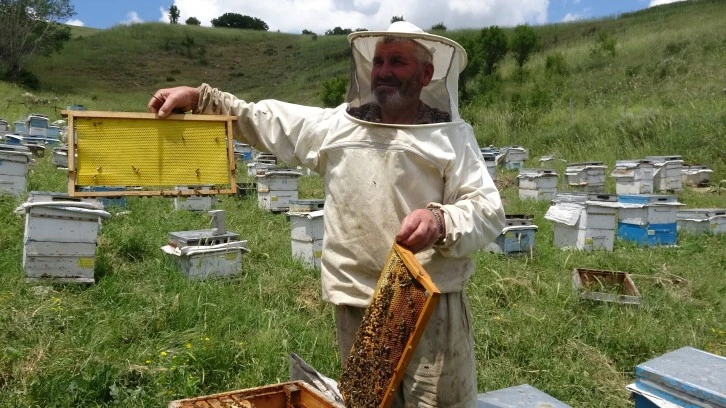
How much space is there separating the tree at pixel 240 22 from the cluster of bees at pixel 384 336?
261 ft

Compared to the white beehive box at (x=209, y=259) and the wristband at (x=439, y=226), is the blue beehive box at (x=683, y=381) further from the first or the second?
the white beehive box at (x=209, y=259)

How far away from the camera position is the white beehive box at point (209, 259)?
484 cm

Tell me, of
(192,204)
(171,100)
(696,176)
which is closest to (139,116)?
(171,100)

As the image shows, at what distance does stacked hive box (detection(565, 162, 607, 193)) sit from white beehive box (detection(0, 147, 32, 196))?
8609mm

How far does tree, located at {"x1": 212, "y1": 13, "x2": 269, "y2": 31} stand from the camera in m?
77.2

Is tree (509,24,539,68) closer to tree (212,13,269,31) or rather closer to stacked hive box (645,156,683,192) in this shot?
stacked hive box (645,156,683,192)

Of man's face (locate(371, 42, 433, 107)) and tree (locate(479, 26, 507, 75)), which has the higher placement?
tree (locate(479, 26, 507, 75))

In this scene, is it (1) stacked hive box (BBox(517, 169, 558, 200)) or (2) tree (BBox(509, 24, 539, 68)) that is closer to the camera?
(1) stacked hive box (BBox(517, 169, 558, 200))

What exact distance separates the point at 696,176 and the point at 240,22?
2895 inches

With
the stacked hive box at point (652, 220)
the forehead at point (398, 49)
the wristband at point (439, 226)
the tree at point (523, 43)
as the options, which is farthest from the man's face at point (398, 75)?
the tree at point (523, 43)

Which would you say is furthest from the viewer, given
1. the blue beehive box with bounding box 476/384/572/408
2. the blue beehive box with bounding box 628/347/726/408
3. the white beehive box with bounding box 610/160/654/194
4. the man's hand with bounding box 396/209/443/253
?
the white beehive box with bounding box 610/160/654/194

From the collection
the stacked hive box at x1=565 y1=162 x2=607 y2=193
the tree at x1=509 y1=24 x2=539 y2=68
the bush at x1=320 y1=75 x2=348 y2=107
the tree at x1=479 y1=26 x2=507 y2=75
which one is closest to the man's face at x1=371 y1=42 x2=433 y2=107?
the stacked hive box at x1=565 y1=162 x2=607 y2=193

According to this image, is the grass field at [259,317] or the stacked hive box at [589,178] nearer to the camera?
the grass field at [259,317]

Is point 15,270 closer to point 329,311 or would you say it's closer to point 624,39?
point 329,311
